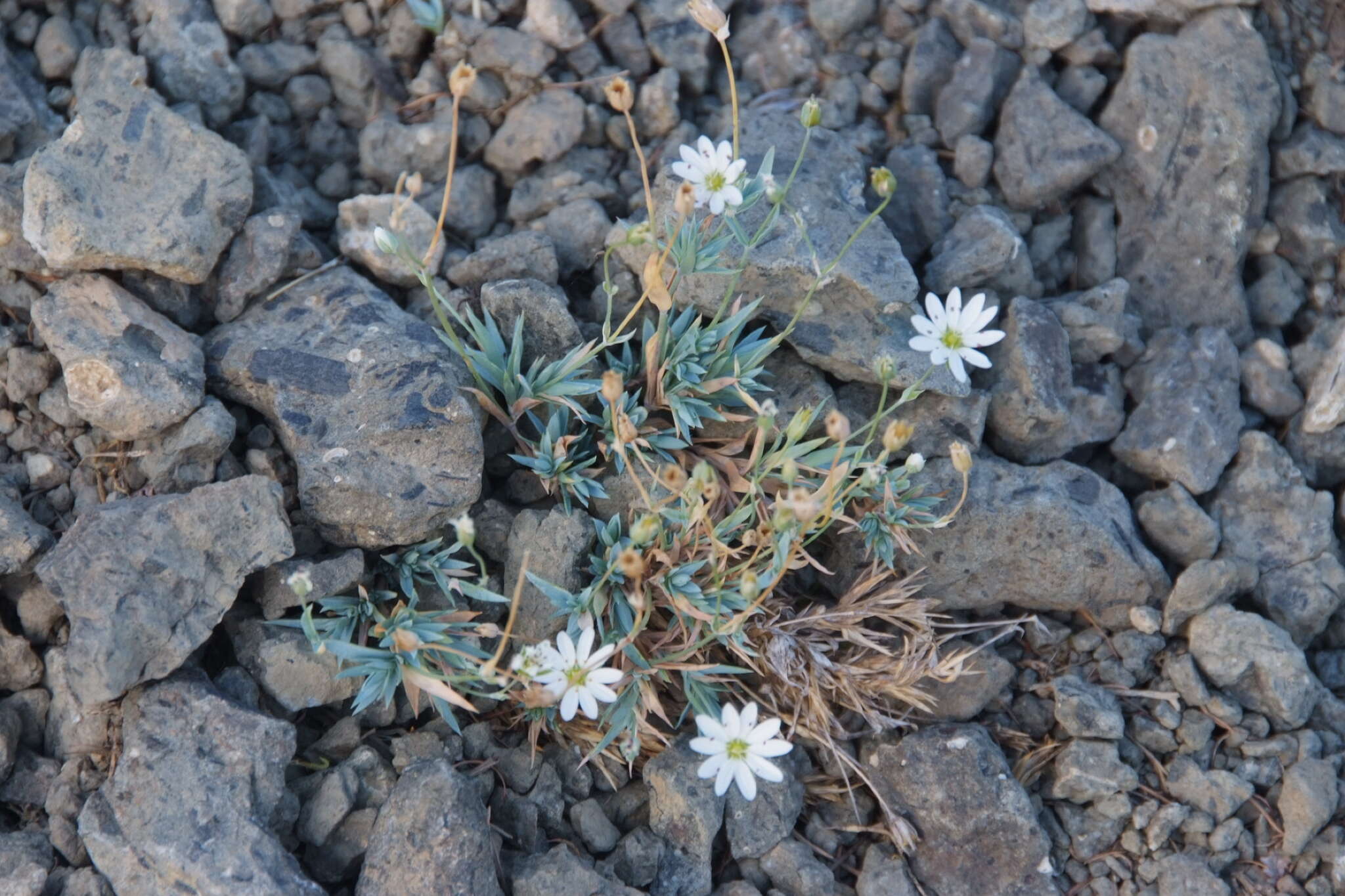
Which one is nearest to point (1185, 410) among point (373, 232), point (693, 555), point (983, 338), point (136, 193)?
point (983, 338)

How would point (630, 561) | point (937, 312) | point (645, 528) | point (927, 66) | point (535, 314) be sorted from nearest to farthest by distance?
1. point (630, 561)
2. point (645, 528)
3. point (937, 312)
4. point (535, 314)
5. point (927, 66)

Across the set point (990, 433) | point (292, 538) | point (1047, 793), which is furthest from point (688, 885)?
point (990, 433)

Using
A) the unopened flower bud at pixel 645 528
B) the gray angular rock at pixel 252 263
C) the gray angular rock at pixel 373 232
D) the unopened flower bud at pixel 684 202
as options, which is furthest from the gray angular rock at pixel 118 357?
the unopened flower bud at pixel 684 202

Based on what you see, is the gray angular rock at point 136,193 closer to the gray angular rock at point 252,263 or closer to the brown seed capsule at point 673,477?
the gray angular rock at point 252,263

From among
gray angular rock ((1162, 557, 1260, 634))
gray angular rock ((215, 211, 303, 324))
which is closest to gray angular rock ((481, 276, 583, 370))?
gray angular rock ((215, 211, 303, 324))

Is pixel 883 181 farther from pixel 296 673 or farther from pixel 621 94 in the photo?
pixel 296 673

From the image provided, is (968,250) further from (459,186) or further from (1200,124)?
(459,186)

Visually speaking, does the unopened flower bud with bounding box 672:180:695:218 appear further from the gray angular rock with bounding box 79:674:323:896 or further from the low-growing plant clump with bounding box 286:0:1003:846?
the gray angular rock with bounding box 79:674:323:896
